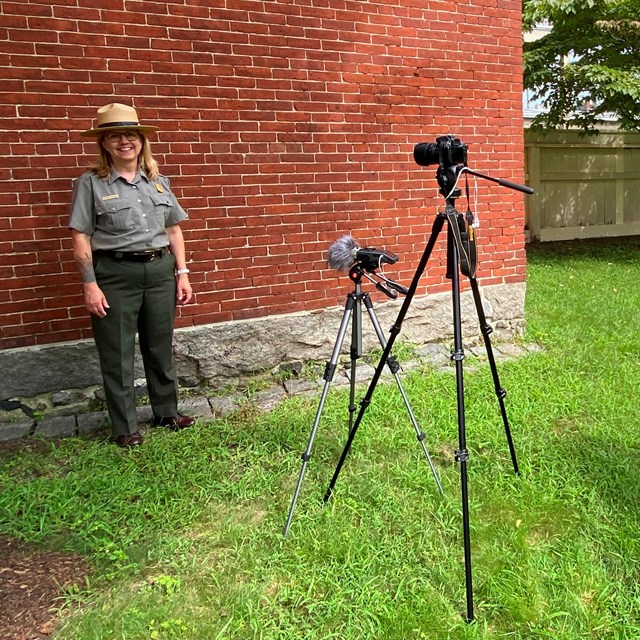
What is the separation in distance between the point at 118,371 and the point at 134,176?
1199 millimetres

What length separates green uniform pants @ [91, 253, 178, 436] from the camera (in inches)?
147

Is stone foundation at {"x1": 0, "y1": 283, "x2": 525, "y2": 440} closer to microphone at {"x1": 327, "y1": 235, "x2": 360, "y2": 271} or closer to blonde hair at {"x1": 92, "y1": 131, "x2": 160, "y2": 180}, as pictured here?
blonde hair at {"x1": 92, "y1": 131, "x2": 160, "y2": 180}

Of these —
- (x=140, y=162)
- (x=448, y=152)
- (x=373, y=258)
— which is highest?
(x=140, y=162)

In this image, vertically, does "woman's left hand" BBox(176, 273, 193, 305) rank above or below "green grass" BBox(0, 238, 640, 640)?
above

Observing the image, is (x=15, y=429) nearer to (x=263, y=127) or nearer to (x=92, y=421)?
(x=92, y=421)

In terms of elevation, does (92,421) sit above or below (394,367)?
below

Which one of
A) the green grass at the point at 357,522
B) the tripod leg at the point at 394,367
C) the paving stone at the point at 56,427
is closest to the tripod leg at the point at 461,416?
the green grass at the point at 357,522

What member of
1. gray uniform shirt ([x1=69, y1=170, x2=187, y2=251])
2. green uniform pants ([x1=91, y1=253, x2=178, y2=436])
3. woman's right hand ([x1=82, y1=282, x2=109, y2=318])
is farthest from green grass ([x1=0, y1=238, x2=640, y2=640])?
gray uniform shirt ([x1=69, y1=170, x2=187, y2=251])

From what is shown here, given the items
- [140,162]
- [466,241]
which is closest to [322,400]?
[466,241]

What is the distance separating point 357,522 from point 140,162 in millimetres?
2500

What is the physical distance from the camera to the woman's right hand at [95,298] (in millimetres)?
3619

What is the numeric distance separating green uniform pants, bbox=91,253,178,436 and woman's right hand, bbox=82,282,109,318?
0.29ft

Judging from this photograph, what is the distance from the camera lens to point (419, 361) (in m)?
5.18

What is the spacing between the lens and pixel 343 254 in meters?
3.04
